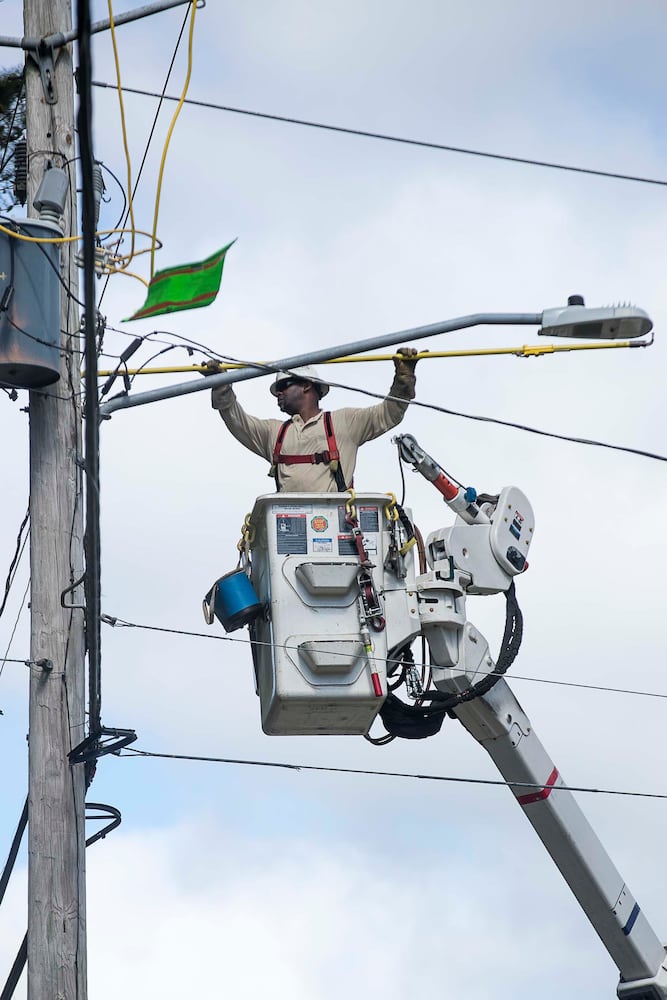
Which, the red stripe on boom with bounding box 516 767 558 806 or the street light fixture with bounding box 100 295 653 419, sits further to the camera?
the red stripe on boom with bounding box 516 767 558 806

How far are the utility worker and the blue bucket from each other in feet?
2.80

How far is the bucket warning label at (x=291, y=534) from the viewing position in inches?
380

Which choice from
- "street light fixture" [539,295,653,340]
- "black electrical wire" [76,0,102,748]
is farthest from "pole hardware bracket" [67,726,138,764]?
"street light fixture" [539,295,653,340]

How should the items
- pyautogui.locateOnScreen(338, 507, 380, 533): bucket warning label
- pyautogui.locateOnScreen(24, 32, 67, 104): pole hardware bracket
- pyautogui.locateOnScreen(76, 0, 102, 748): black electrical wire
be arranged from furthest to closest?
pyautogui.locateOnScreen(338, 507, 380, 533): bucket warning label
pyautogui.locateOnScreen(24, 32, 67, 104): pole hardware bracket
pyautogui.locateOnScreen(76, 0, 102, 748): black electrical wire

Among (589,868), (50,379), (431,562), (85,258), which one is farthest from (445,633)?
(85,258)

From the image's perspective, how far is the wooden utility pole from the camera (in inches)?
321

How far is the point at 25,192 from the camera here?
9.62 m

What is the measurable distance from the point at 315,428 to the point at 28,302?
240 cm

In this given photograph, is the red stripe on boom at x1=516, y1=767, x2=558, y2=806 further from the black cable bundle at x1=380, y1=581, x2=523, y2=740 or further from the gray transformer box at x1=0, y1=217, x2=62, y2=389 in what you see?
the gray transformer box at x1=0, y1=217, x2=62, y2=389

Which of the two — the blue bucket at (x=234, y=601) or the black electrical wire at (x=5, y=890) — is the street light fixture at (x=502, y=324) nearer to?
the blue bucket at (x=234, y=601)

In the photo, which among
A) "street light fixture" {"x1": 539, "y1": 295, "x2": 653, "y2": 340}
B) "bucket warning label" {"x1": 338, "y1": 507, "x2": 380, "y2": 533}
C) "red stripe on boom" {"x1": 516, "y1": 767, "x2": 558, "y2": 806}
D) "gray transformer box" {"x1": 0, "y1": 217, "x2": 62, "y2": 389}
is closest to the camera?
"gray transformer box" {"x1": 0, "y1": 217, "x2": 62, "y2": 389}

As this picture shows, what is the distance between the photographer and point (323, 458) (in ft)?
34.2

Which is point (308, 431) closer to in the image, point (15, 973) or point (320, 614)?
point (320, 614)

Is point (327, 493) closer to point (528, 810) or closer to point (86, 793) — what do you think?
point (86, 793)
